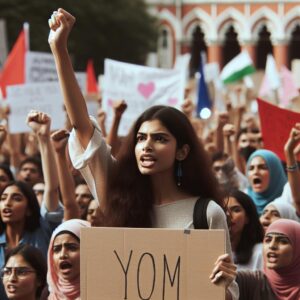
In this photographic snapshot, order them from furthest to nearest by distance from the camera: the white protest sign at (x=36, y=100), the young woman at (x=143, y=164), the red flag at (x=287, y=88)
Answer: the red flag at (x=287, y=88), the white protest sign at (x=36, y=100), the young woman at (x=143, y=164)

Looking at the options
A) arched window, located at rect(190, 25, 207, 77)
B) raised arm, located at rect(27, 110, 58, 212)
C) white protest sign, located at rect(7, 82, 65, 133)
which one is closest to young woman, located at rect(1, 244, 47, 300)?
raised arm, located at rect(27, 110, 58, 212)

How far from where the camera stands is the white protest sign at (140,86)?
9.45 metres

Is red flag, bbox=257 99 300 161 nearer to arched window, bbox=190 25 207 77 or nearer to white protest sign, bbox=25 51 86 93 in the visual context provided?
white protest sign, bbox=25 51 86 93

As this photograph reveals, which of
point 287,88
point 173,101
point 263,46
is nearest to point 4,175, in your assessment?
point 173,101

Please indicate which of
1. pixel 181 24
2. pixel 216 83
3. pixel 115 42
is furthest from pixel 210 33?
pixel 216 83

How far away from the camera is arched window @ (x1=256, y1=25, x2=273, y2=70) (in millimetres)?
50388

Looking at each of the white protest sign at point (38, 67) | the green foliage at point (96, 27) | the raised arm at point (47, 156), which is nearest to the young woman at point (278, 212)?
the raised arm at point (47, 156)

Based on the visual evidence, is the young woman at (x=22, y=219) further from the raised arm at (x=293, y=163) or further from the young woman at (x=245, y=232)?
the raised arm at (x=293, y=163)

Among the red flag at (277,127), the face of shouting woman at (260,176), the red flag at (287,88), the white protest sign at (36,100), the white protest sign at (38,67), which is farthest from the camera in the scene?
the red flag at (287,88)

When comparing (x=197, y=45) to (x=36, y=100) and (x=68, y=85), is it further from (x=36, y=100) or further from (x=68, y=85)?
(x=68, y=85)

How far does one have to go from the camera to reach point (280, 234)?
4.35m

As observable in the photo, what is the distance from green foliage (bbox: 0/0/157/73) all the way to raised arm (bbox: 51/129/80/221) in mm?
27474

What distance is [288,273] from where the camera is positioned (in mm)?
4359

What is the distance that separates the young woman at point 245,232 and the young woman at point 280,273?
0.71 meters
